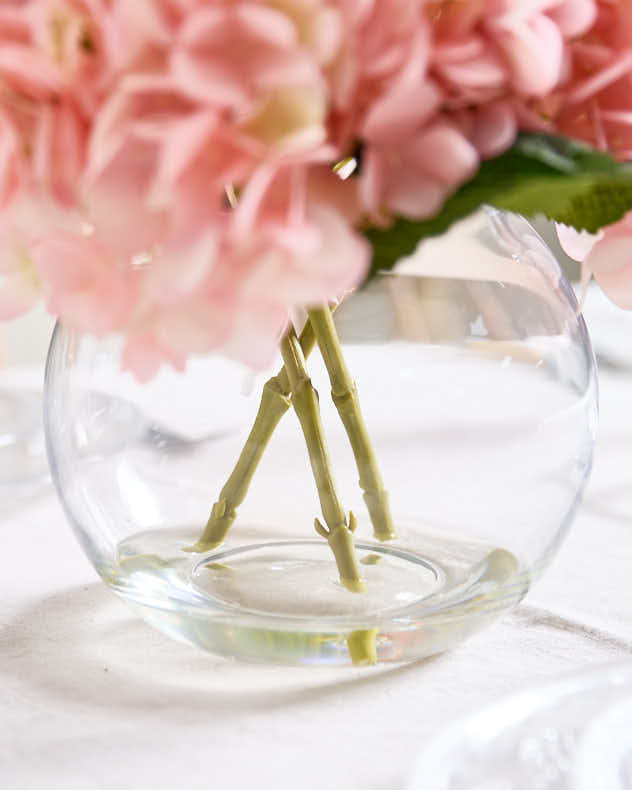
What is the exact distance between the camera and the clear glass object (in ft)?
1.10

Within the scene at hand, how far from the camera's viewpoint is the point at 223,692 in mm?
395

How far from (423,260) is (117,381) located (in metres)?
0.10

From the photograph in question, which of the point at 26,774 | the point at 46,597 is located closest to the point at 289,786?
the point at 26,774

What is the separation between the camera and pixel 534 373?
0.39 metres

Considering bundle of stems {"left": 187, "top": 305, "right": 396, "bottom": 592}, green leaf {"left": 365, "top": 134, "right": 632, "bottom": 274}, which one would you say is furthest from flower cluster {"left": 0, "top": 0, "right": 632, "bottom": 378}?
bundle of stems {"left": 187, "top": 305, "right": 396, "bottom": 592}

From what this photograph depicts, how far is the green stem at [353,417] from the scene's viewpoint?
1.27 feet

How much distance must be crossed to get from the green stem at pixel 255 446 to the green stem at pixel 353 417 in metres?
0.01

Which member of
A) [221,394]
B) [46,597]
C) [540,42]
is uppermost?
[540,42]

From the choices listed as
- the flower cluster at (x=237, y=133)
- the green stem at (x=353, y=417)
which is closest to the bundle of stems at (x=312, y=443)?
the green stem at (x=353, y=417)

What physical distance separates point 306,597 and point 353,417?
2.3 inches

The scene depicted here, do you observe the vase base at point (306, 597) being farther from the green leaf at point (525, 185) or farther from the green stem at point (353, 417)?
the green leaf at point (525, 185)

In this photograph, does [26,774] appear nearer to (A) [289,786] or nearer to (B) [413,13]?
(A) [289,786]

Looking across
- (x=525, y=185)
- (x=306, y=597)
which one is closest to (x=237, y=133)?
(x=525, y=185)

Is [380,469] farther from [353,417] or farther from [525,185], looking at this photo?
[525,185]
